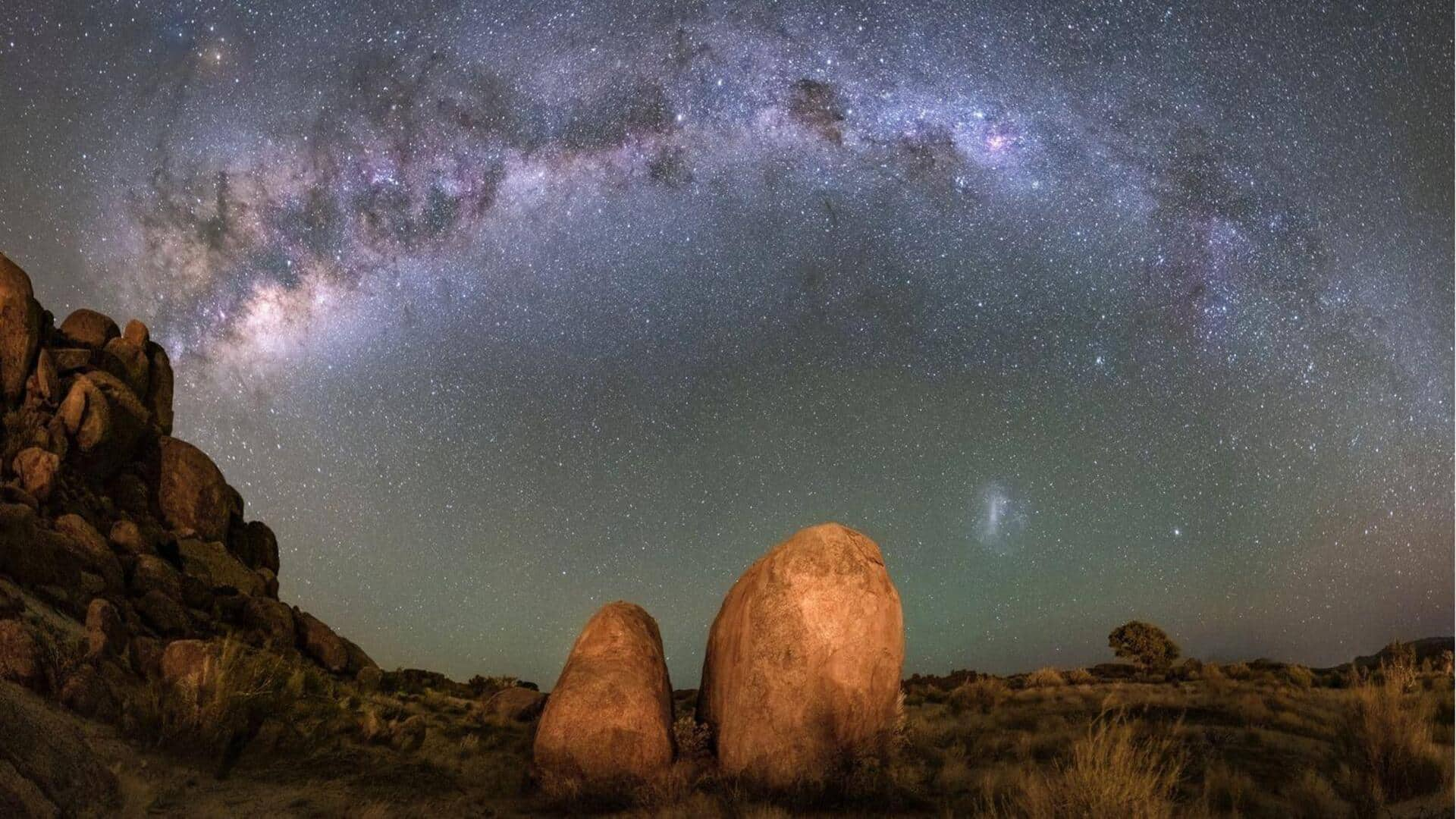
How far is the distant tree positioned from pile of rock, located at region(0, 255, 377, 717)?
28.7 m

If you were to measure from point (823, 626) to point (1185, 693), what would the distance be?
41.7 feet

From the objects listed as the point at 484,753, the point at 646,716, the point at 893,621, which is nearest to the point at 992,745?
the point at 893,621

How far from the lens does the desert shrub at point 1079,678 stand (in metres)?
24.5

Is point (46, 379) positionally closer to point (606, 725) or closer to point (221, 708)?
point (221, 708)

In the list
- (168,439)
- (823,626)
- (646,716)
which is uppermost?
(168,439)

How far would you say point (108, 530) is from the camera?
890 inches

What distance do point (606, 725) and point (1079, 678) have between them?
66.1ft

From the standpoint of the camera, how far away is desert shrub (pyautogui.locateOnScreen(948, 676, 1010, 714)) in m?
17.8

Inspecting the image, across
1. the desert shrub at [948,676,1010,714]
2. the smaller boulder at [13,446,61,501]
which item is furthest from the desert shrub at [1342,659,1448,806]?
the smaller boulder at [13,446,61,501]

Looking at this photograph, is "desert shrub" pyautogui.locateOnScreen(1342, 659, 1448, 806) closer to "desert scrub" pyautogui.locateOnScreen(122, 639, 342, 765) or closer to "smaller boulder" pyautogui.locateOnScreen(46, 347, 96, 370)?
"desert scrub" pyautogui.locateOnScreen(122, 639, 342, 765)

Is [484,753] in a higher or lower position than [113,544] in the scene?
lower

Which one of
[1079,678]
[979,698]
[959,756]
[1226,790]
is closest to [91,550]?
[959,756]

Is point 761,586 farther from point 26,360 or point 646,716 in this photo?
point 26,360

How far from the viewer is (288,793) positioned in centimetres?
1046
